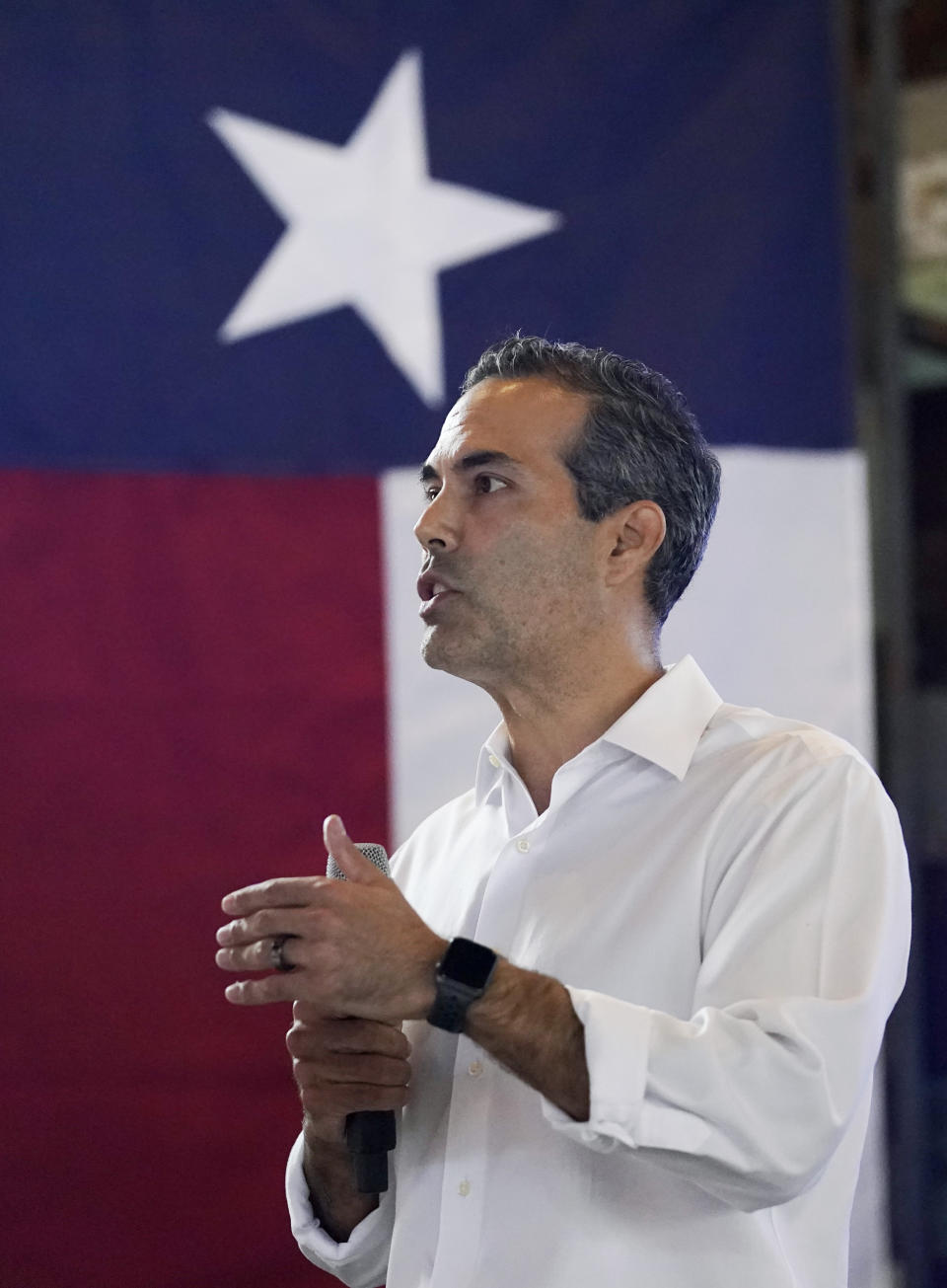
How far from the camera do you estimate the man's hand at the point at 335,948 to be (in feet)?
3.62

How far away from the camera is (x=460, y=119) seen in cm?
231

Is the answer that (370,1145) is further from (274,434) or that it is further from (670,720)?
(274,434)

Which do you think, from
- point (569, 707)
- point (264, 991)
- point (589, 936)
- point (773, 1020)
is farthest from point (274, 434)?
point (773, 1020)

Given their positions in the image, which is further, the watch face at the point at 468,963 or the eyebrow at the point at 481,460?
the eyebrow at the point at 481,460

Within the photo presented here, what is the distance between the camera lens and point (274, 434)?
216cm

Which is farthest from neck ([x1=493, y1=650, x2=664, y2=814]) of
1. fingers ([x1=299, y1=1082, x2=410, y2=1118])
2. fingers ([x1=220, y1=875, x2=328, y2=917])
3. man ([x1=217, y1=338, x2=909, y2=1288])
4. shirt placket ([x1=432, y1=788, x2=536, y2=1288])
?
fingers ([x1=220, y1=875, x2=328, y2=917])

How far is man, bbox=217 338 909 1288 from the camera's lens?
3.66ft

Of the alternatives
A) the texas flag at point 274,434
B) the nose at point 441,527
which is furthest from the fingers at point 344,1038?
the texas flag at point 274,434

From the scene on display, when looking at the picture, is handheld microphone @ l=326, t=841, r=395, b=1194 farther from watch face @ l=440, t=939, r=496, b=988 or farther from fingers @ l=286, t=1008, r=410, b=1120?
watch face @ l=440, t=939, r=496, b=988

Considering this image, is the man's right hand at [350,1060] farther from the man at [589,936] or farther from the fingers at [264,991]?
the fingers at [264,991]

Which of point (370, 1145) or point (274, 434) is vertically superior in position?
point (274, 434)

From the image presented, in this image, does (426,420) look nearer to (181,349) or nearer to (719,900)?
(181,349)

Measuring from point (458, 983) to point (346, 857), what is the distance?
16 centimetres

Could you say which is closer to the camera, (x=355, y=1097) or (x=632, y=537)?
(x=355, y=1097)
